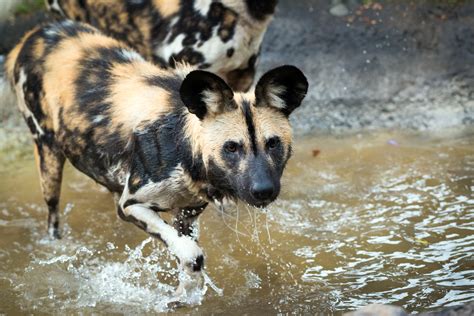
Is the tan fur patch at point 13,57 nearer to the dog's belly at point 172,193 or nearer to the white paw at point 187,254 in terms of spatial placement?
the dog's belly at point 172,193

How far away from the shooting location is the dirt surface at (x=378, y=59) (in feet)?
23.2

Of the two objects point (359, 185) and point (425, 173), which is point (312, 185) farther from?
point (425, 173)

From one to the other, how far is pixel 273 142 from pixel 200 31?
194 centimetres

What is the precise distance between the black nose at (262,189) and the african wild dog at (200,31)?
2.00m

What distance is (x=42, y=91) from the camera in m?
4.91

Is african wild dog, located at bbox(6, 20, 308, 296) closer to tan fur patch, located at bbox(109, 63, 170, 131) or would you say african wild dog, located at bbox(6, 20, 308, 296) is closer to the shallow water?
tan fur patch, located at bbox(109, 63, 170, 131)

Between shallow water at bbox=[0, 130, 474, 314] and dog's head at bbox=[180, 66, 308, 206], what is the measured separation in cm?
76

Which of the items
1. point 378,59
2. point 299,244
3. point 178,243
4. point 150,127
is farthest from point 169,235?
point 378,59

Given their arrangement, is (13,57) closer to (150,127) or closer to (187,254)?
(150,127)

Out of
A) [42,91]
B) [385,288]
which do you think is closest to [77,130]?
[42,91]

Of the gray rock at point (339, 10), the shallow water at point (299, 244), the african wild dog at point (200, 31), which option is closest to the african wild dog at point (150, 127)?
the shallow water at point (299, 244)

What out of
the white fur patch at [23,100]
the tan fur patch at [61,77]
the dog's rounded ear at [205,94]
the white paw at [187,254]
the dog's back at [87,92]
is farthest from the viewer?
the white fur patch at [23,100]

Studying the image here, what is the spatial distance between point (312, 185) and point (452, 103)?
170cm

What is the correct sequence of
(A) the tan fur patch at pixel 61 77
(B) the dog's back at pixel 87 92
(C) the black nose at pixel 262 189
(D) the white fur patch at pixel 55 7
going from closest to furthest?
(C) the black nose at pixel 262 189, (B) the dog's back at pixel 87 92, (A) the tan fur patch at pixel 61 77, (D) the white fur patch at pixel 55 7
